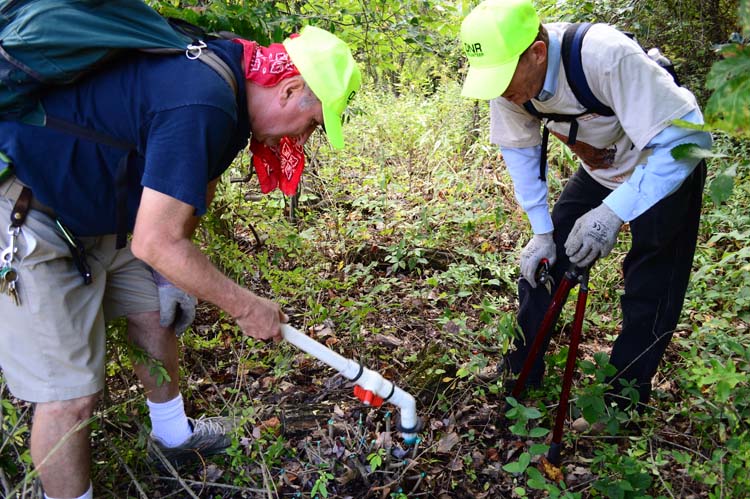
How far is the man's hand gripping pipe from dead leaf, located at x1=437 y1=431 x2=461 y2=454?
0.42m

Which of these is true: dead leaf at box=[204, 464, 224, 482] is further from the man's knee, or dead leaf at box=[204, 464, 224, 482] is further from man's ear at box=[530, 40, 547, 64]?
man's ear at box=[530, 40, 547, 64]

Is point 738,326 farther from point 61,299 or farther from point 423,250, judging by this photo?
point 61,299

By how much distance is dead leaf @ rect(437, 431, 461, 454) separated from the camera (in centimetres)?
273

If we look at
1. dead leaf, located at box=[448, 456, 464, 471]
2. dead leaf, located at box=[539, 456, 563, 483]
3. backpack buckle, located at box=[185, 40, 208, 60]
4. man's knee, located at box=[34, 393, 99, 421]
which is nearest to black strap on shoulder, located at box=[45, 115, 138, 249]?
backpack buckle, located at box=[185, 40, 208, 60]

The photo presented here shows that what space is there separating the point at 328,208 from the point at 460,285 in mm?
1490

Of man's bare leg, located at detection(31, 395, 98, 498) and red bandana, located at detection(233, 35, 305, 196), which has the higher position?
red bandana, located at detection(233, 35, 305, 196)

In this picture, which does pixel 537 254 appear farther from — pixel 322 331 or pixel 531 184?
pixel 322 331

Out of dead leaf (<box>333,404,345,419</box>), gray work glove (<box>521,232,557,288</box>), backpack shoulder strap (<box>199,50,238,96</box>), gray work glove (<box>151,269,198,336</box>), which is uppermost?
backpack shoulder strap (<box>199,50,238,96</box>)

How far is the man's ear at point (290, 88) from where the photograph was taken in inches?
79.0

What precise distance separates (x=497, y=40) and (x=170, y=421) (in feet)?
7.37

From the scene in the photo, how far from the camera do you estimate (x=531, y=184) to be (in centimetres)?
285

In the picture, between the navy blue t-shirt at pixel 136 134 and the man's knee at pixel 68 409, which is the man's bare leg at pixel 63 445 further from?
the navy blue t-shirt at pixel 136 134

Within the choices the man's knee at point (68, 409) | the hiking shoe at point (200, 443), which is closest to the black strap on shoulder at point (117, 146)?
the man's knee at point (68, 409)

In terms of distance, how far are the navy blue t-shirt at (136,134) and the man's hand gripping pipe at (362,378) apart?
0.69 meters
